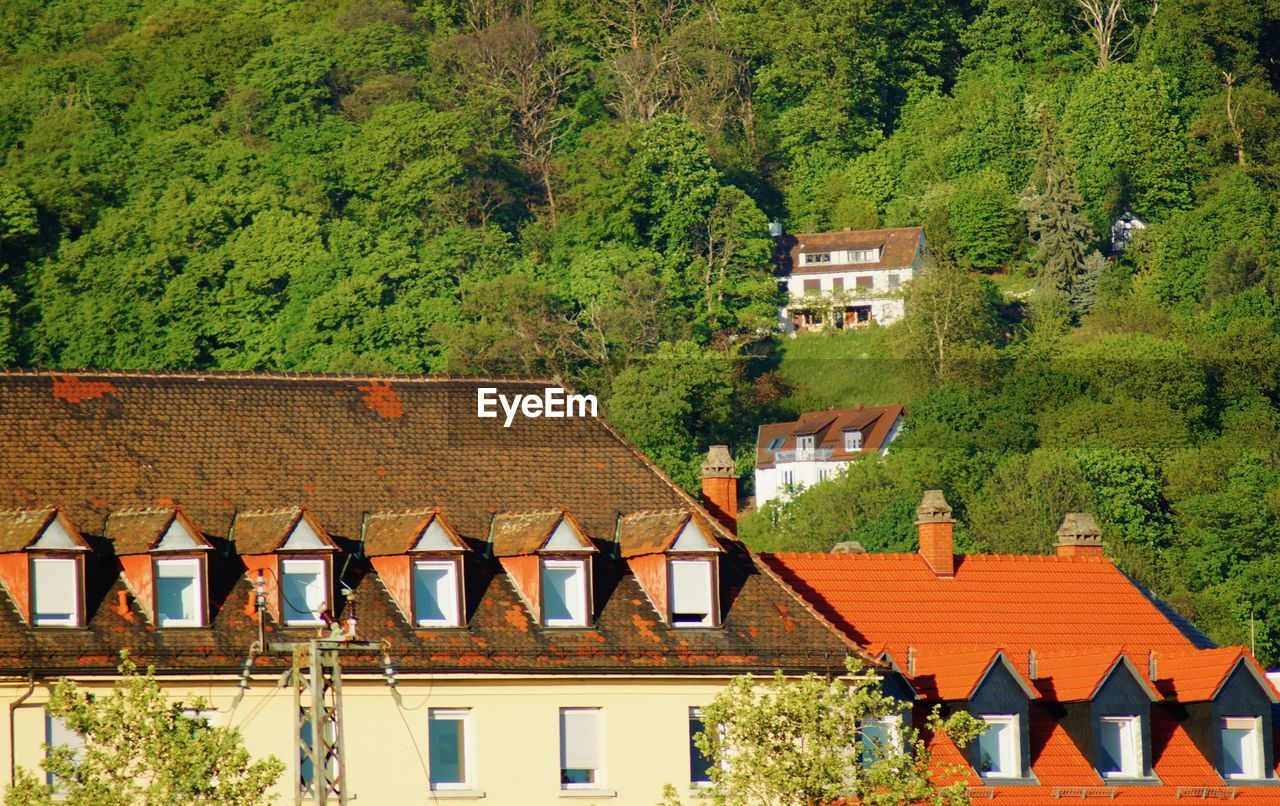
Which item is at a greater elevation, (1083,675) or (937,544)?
(937,544)

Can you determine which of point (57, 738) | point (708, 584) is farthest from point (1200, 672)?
point (57, 738)

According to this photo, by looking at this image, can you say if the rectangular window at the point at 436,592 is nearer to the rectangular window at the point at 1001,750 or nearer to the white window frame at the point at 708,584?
the white window frame at the point at 708,584

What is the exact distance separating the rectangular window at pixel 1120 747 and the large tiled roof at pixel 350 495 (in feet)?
19.1

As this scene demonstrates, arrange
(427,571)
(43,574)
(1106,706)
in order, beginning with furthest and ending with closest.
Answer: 1. (1106,706)
2. (427,571)
3. (43,574)

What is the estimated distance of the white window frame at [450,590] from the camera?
162 ft

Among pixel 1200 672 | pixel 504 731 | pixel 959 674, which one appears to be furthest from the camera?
pixel 1200 672

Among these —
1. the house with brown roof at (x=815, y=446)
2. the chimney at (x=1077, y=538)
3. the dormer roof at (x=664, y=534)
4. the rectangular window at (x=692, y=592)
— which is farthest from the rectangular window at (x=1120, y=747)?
the house with brown roof at (x=815, y=446)

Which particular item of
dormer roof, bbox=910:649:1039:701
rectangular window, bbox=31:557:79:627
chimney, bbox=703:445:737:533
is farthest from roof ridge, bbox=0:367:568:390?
dormer roof, bbox=910:649:1039:701

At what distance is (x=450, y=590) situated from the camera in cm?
4956

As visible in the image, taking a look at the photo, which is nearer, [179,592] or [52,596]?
[52,596]

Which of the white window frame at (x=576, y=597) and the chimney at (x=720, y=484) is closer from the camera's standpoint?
the white window frame at (x=576, y=597)

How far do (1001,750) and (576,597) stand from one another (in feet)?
25.7

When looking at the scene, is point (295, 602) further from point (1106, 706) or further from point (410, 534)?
point (1106, 706)

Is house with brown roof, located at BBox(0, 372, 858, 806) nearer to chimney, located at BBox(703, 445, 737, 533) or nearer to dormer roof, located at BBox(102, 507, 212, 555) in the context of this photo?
dormer roof, located at BBox(102, 507, 212, 555)
